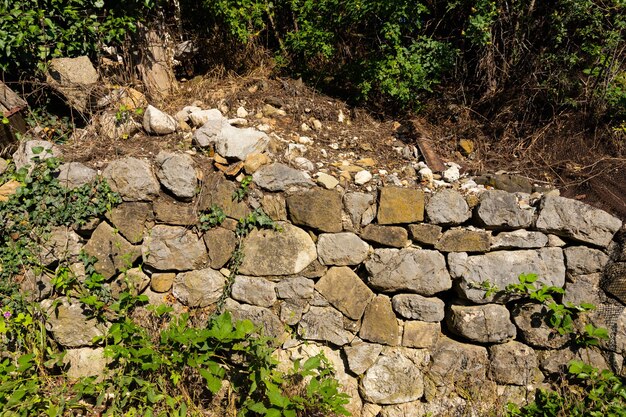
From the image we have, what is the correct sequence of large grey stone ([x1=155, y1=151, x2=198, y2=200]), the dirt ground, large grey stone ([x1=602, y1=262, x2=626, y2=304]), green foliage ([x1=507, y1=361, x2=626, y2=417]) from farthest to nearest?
the dirt ground, large grey stone ([x1=155, y1=151, x2=198, y2=200]), large grey stone ([x1=602, y1=262, x2=626, y2=304]), green foliage ([x1=507, y1=361, x2=626, y2=417])

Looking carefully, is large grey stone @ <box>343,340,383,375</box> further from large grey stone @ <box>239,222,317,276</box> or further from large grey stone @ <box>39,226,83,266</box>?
large grey stone @ <box>39,226,83,266</box>

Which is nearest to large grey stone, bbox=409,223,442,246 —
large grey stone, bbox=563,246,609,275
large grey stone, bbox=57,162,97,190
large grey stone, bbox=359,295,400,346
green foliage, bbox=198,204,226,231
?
large grey stone, bbox=359,295,400,346

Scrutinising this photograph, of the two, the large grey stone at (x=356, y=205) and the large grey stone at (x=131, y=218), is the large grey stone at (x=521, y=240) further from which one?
the large grey stone at (x=131, y=218)

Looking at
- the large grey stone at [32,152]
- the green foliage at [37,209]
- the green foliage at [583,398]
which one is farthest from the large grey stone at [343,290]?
the large grey stone at [32,152]

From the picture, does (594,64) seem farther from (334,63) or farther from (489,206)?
(334,63)

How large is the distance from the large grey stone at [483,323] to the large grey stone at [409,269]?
25 centimetres

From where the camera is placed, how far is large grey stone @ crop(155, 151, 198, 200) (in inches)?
132

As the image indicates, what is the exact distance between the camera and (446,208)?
330 cm

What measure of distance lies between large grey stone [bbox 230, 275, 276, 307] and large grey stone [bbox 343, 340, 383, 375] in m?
0.67

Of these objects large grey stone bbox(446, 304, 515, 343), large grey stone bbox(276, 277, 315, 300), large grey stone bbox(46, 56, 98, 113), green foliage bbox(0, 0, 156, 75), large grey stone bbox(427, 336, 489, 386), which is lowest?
large grey stone bbox(427, 336, 489, 386)

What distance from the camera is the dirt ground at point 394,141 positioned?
3.63 metres

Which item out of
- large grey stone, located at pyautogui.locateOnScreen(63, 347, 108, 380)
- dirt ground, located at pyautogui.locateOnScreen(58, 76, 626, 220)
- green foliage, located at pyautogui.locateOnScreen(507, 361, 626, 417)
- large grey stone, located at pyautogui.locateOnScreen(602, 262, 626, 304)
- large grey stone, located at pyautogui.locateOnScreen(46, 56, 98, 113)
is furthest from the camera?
large grey stone, located at pyautogui.locateOnScreen(46, 56, 98, 113)

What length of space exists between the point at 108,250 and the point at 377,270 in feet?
6.18

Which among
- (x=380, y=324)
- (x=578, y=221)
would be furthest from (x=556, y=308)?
(x=380, y=324)
